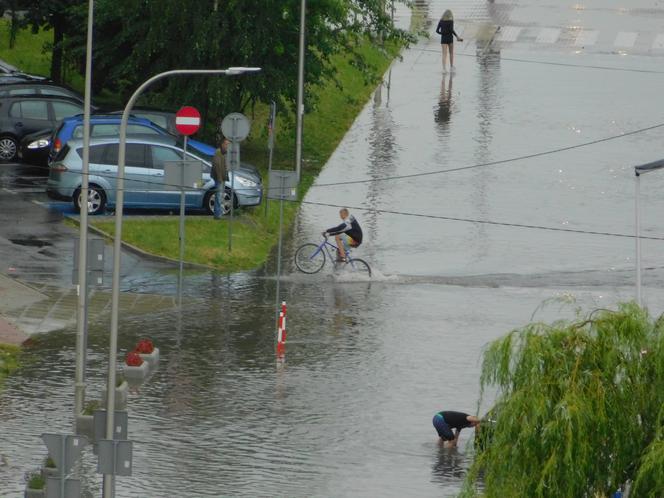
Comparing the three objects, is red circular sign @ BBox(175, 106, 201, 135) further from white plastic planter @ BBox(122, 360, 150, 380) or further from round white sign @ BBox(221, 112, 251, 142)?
white plastic planter @ BBox(122, 360, 150, 380)

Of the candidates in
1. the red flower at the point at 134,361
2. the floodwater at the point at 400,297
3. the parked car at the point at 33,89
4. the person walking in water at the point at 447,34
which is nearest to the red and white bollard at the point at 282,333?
the floodwater at the point at 400,297

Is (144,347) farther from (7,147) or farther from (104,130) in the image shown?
(7,147)

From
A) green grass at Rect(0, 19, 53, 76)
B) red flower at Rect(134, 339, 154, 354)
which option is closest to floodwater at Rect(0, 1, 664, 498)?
red flower at Rect(134, 339, 154, 354)

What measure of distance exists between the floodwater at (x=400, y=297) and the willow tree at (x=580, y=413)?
121 cm

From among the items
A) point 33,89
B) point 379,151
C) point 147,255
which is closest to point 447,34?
point 379,151

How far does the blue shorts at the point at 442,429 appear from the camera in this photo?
880 inches

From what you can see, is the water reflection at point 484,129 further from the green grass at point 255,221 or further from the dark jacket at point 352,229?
the green grass at point 255,221

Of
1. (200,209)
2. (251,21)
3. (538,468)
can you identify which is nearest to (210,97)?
(251,21)

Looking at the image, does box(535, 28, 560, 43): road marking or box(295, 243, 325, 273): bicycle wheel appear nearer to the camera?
box(295, 243, 325, 273): bicycle wheel

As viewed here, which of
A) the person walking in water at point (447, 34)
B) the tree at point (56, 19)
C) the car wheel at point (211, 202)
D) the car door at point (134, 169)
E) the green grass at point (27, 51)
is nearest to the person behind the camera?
the car door at point (134, 169)

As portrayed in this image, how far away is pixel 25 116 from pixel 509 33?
22905mm

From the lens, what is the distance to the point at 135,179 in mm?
35312

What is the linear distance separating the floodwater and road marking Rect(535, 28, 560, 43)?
6.60 ft

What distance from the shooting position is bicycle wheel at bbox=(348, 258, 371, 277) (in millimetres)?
32906
